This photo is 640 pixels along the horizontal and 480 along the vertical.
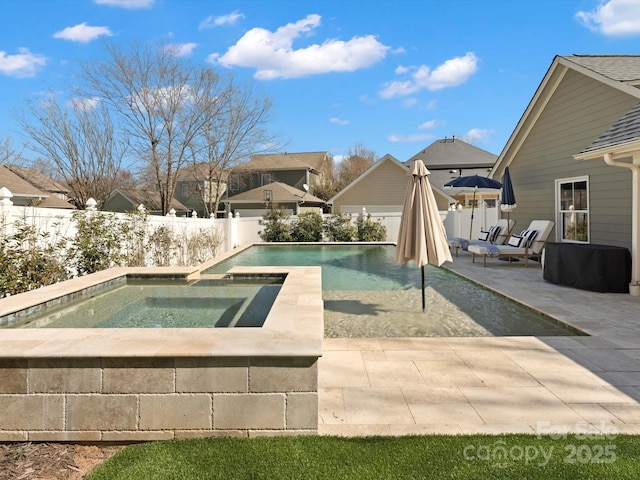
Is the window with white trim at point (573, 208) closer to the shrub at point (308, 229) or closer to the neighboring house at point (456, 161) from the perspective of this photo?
the shrub at point (308, 229)

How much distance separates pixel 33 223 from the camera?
6.39m

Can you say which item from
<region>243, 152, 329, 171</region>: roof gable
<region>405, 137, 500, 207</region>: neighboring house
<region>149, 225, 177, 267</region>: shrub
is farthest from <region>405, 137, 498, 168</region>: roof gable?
<region>149, 225, 177, 267</region>: shrub

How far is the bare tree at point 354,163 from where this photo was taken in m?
42.5

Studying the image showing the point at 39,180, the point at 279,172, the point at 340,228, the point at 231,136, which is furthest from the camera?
the point at 279,172

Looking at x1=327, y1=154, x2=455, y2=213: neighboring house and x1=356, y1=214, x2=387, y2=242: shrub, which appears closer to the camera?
x1=356, y1=214, x2=387, y2=242: shrub

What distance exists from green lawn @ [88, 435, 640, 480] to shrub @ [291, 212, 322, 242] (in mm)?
15705

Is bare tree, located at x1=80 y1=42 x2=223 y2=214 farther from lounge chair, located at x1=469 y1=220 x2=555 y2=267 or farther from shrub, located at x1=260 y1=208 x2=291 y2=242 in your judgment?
lounge chair, located at x1=469 y1=220 x2=555 y2=267

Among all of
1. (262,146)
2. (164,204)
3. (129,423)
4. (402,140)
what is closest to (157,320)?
(129,423)

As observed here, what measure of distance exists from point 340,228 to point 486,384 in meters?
15.0

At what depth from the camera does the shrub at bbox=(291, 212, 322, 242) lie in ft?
59.5

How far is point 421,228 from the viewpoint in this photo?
5.98 m

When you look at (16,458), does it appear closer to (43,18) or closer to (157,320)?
(157,320)

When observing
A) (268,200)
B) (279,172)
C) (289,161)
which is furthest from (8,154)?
(289,161)

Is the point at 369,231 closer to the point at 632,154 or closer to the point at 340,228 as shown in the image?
the point at 340,228
